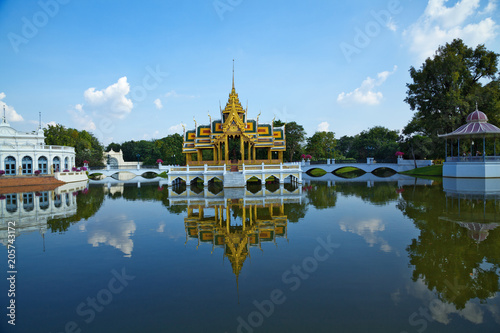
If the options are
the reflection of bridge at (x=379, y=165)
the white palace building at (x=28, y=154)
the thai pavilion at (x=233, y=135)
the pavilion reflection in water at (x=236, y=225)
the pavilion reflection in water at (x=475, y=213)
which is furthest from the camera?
the reflection of bridge at (x=379, y=165)

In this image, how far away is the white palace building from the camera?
35.2 metres

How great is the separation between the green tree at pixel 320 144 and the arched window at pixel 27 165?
41138 millimetres

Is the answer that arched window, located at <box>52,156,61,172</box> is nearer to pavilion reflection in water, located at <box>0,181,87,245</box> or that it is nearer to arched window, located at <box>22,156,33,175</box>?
arched window, located at <box>22,156,33,175</box>

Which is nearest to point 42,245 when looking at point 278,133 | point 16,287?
point 16,287

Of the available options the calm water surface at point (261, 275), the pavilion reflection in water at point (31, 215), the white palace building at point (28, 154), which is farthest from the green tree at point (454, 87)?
the white palace building at point (28, 154)

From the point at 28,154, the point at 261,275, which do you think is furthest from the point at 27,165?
the point at 261,275

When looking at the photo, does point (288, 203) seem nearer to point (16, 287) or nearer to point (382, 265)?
point (382, 265)

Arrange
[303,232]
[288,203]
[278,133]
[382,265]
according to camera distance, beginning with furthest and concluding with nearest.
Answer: [278,133]
[288,203]
[303,232]
[382,265]

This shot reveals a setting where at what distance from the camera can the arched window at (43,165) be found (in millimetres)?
37375

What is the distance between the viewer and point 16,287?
5797 millimetres

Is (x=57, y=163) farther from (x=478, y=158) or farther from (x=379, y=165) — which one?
(x=478, y=158)

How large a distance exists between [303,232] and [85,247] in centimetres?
650

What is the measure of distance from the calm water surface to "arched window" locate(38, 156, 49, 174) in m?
31.2

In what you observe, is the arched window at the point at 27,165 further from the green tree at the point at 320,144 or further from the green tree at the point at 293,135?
the green tree at the point at 320,144
